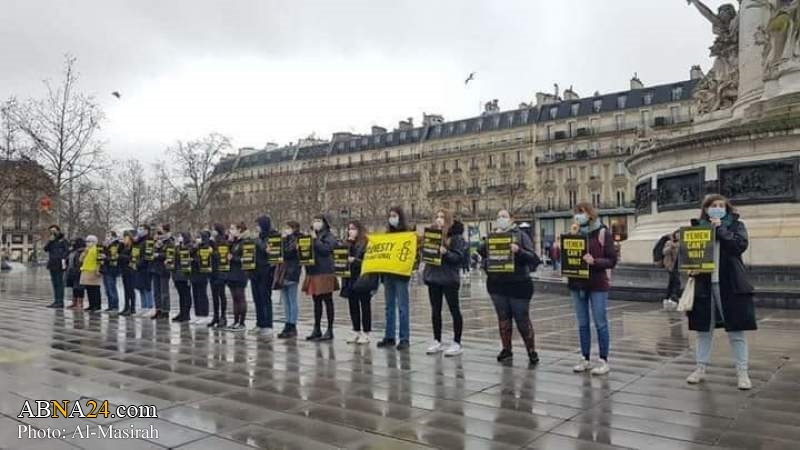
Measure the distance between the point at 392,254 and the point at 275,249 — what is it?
2.59 m

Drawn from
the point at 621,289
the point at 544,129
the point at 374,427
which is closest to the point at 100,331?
the point at 374,427

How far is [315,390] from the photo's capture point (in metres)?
6.89

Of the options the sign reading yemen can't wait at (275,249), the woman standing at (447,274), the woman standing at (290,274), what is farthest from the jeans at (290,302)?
the woman standing at (447,274)

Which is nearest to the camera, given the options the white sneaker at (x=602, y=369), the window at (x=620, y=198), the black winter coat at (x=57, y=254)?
the white sneaker at (x=602, y=369)

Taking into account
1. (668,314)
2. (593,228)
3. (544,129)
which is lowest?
(668,314)

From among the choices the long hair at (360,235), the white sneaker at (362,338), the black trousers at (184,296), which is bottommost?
the white sneaker at (362,338)

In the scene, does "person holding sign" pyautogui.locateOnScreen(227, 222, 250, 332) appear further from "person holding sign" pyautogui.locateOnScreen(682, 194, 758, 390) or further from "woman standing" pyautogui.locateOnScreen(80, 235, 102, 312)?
"person holding sign" pyautogui.locateOnScreen(682, 194, 758, 390)

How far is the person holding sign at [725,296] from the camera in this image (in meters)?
6.81

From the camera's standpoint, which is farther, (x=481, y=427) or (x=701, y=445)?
(x=481, y=427)

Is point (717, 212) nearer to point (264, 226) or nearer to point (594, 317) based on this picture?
point (594, 317)

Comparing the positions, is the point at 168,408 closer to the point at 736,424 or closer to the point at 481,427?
the point at 481,427

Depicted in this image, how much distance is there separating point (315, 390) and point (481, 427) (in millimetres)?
2173

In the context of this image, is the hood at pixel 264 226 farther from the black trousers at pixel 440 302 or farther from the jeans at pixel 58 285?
the jeans at pixel 58 285

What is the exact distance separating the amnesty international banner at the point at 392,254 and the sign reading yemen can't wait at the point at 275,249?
6.33ft
